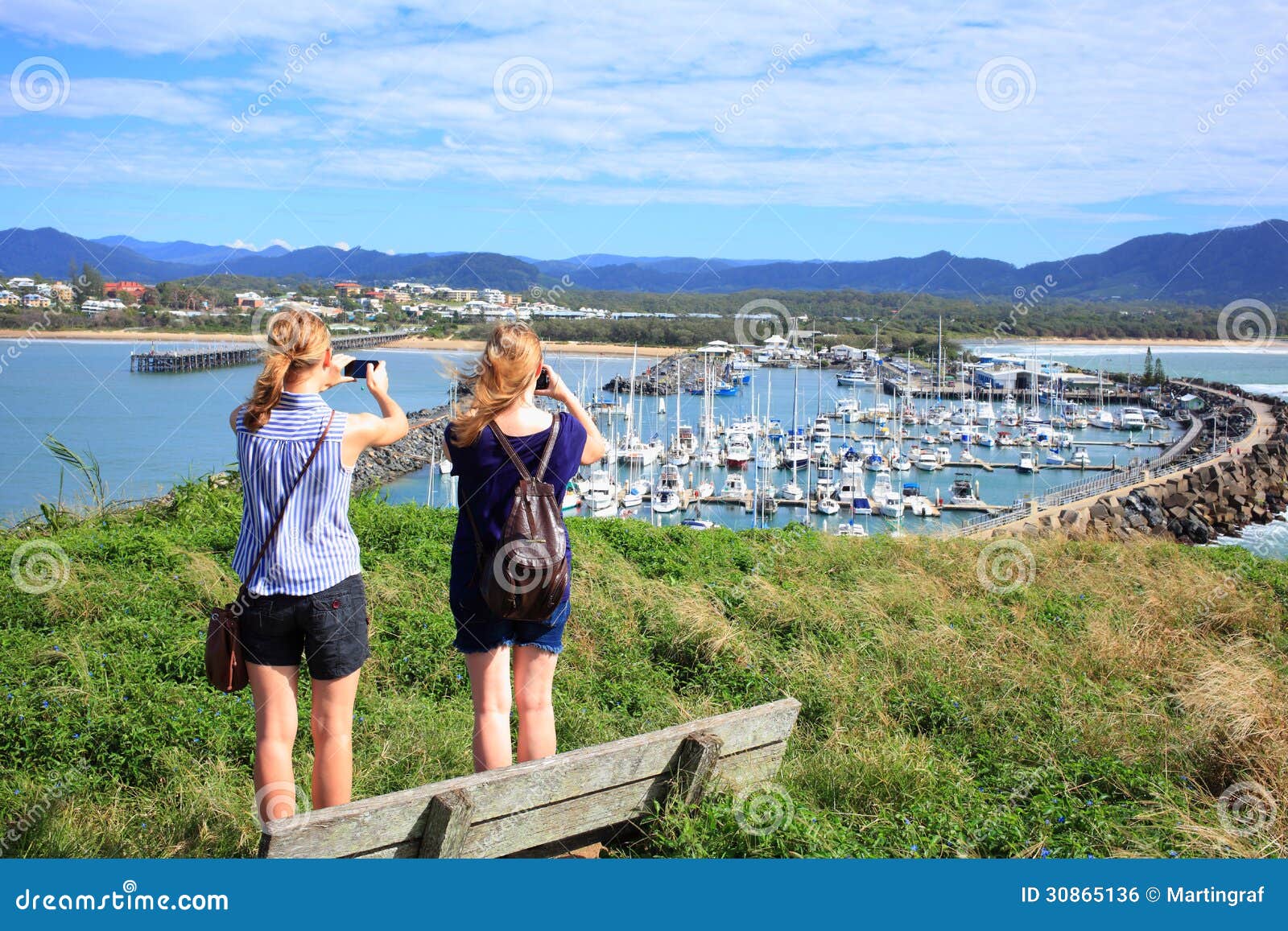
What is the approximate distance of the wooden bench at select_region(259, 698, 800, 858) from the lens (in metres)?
1.61

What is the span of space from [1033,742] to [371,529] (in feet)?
12.0

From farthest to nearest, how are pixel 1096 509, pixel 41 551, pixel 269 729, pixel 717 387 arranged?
pixel 717 387
pixel 1096 509
pixel 41 551
pixel 269 729

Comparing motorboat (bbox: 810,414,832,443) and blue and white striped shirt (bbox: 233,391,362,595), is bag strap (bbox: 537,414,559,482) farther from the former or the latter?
motorboat (bbox: 810,414,832,443)

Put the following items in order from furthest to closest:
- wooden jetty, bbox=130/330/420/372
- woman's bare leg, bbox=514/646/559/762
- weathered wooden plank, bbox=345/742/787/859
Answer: wooden jetty, bbox=130/330/420/372
woman's bare leg, bbox=514/646/559/762
weathered wooden plank, bbox=345/742/787/859

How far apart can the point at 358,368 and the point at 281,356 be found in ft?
0.67

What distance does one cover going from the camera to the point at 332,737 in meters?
2.05

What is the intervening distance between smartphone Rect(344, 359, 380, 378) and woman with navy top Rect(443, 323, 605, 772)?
0.75 feet

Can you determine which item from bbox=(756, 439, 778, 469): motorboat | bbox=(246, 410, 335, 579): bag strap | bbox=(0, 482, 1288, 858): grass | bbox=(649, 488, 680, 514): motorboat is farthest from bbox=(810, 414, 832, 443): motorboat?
bbox=(246, 410, 335, 579): bag strap

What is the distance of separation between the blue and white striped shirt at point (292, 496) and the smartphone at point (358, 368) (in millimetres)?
163

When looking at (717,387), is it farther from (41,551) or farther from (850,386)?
(41,551)

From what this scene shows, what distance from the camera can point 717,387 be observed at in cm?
6775

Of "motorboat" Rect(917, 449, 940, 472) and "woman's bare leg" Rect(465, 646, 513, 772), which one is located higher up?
"woman's bare leg" Rect(465, 646, 513, 772)

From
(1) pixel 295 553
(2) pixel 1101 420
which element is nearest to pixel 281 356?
(1) pixel 295 553

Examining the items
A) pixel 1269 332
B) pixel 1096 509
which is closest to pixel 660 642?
pixel 1096 509
